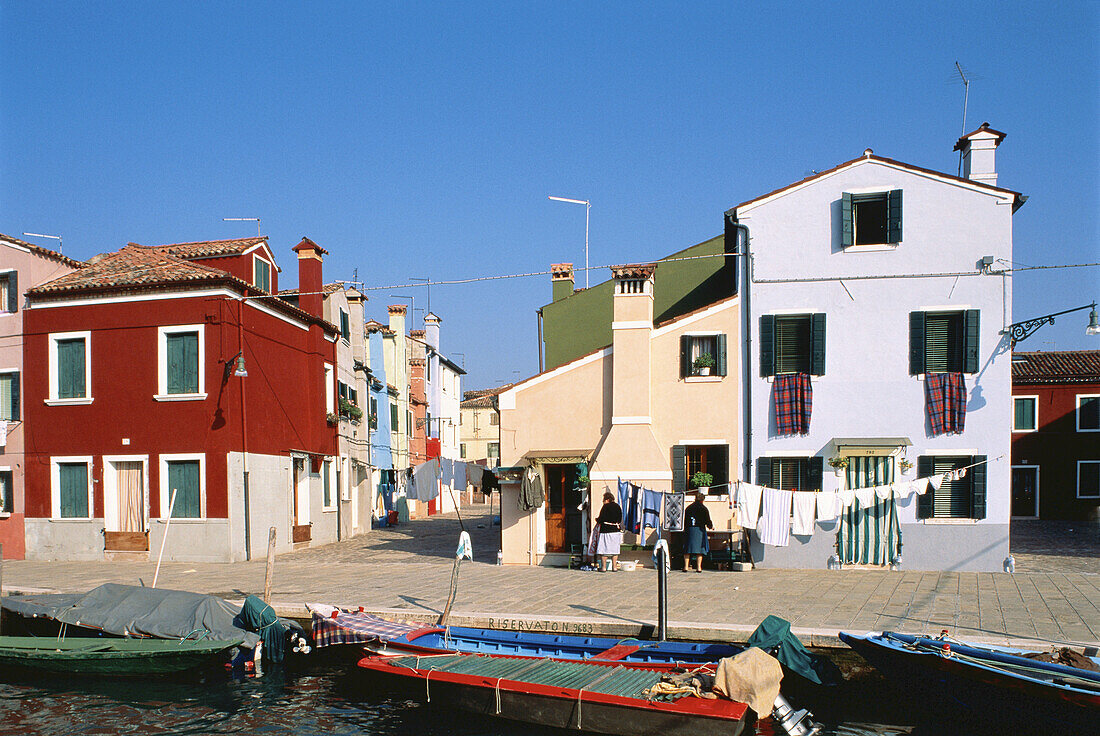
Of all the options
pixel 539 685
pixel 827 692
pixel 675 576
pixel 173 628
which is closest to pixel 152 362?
pixel 173 628

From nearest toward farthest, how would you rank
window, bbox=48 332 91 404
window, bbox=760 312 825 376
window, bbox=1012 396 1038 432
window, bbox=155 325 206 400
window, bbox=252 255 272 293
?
window, bbox=760 312 825 376, window, bbox=155 325 206 400, window, bbox=48 332 91 404, window, bbox=252 255 272 293, window, bbox=1012 396 1038 432

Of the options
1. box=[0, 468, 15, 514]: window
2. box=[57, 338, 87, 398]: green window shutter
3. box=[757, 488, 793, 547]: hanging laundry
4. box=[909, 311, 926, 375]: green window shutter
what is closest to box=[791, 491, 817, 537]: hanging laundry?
box=[757, 488, 793, 547]: hanging laundry

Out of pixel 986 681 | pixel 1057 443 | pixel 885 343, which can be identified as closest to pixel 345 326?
pixel 885 343

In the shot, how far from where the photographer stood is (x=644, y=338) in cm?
2058

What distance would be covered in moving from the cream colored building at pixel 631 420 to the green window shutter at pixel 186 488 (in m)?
8.30

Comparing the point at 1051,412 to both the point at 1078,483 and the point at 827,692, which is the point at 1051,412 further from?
the point at 827,692

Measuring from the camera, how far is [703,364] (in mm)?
20453

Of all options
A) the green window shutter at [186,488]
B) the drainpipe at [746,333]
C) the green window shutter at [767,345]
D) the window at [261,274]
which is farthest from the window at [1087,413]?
the green window shutter at [186,488]

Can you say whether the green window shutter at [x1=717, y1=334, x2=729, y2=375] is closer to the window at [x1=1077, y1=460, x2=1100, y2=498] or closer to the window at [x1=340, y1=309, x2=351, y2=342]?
the window at [x1=340, y1=309, x2=351, y2=342]

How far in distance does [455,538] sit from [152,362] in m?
11.6

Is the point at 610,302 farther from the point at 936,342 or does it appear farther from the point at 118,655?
the point at 118,655

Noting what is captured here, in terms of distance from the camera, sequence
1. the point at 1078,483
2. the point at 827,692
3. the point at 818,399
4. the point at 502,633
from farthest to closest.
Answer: the point at 1078,483, the point at 818,399, the point at 502,633, the point at 827,692

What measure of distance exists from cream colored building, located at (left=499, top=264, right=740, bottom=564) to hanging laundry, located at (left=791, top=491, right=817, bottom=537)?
1.89 meters

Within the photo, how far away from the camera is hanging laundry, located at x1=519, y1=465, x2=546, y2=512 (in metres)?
20.6
